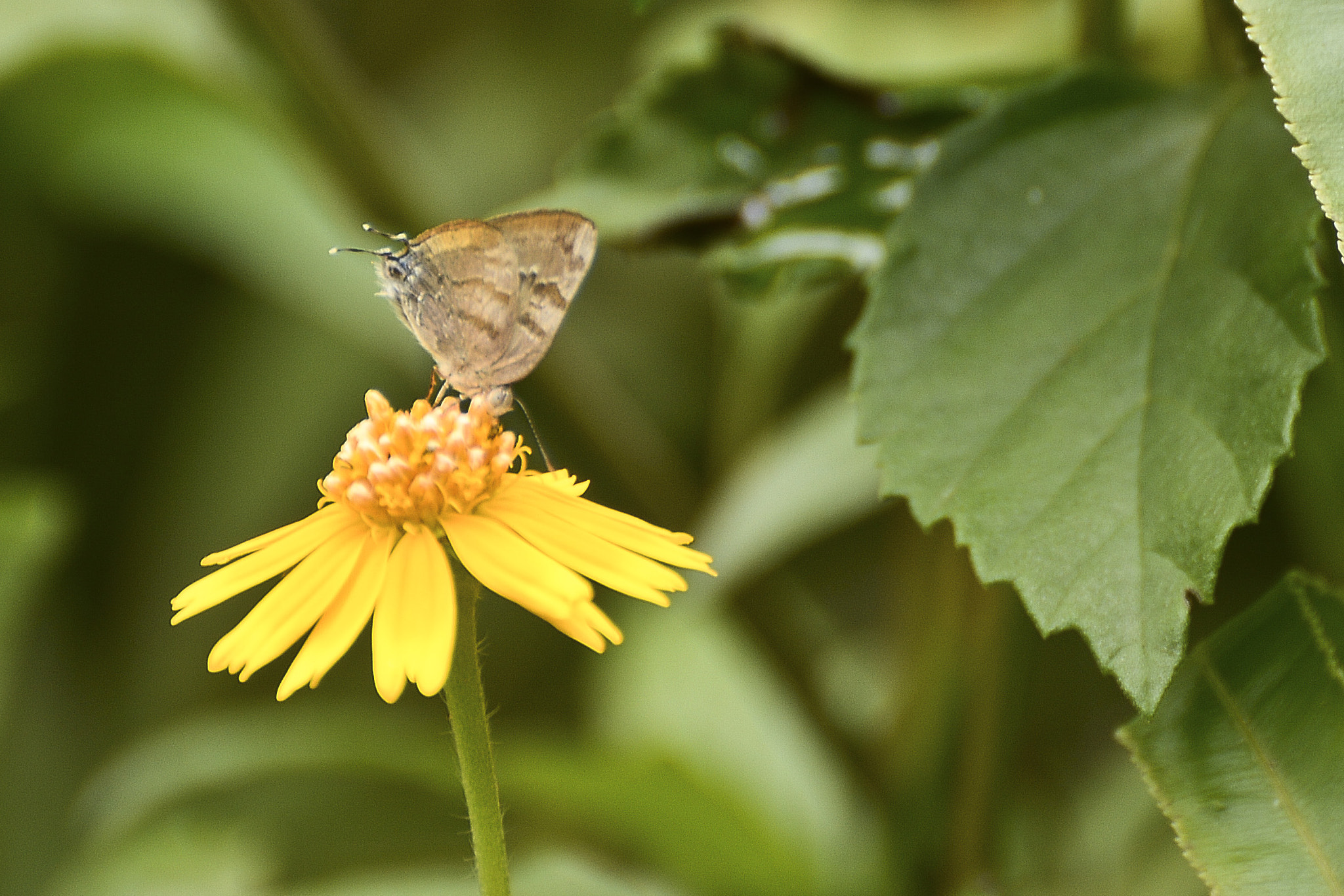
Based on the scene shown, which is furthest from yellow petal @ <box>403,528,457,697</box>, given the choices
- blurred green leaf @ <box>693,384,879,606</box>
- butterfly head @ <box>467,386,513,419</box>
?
blurred green leaf @ <box>693,384,879,606</box>

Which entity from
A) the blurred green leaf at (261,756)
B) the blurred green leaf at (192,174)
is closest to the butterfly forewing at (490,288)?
the blurred green leaf at (261,756)

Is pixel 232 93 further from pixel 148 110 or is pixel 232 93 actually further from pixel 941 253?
pixel 941 253

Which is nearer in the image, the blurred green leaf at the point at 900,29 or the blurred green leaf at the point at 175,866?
the blurred green leaf at the point at 175,866

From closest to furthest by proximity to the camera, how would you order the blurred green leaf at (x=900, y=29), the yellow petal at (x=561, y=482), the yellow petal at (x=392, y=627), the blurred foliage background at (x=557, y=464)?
the yellow petal at (x=392, y=627)
the yellow petal at (x=561, y=482)
the blurred foliage background at (x=557, y=464)
the blurred green leaf at (x=900, y=29)

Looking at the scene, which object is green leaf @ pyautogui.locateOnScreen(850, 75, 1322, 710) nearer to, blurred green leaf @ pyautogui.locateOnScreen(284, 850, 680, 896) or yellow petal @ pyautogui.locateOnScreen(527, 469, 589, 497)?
yellow petal @ pyautogui.locateOnScreen(527, 469, 589, 497)

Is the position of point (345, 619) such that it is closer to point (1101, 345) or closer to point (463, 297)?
point (463, 297)

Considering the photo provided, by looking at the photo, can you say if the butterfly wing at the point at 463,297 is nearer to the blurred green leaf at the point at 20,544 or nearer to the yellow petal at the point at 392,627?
the yellow petal at the point at 392,627

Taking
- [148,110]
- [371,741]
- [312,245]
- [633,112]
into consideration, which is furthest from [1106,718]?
[148,110]
